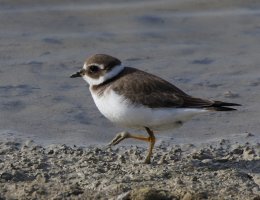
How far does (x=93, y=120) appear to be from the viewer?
8945 mm

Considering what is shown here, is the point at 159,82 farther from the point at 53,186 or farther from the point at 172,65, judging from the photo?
the point at 172,65

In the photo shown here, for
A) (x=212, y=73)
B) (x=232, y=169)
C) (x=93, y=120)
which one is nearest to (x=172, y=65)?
(x=212, y=73)

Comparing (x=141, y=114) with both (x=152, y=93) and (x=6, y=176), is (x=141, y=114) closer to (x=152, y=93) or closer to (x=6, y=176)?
(x=152, y=93)

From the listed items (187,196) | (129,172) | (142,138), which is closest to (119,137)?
(142,138)

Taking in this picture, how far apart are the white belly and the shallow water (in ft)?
3.20

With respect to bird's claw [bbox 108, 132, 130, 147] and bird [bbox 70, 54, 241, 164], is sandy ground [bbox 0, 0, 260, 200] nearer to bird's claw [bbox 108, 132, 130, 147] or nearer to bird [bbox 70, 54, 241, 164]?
bird's claw [bbox 108, 132, 130, 147]

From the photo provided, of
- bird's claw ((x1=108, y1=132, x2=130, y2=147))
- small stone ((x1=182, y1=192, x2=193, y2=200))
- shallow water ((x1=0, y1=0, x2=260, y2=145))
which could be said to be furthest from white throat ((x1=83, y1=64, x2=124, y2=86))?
small stone ((x1=182, y1=192, x2=193, y2=200))

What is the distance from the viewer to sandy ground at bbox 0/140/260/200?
21.0 feet

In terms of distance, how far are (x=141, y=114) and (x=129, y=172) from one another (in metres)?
0.58

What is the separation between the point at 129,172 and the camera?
23.2ft

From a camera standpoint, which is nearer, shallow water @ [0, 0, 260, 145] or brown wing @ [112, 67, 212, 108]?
brown wing @ [112, 67, 212, 108]

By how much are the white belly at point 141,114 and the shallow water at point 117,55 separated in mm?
976

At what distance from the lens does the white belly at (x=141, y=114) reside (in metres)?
7.36

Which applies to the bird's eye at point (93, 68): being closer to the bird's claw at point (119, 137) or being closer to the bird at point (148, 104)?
the bird at point (148, 104)
